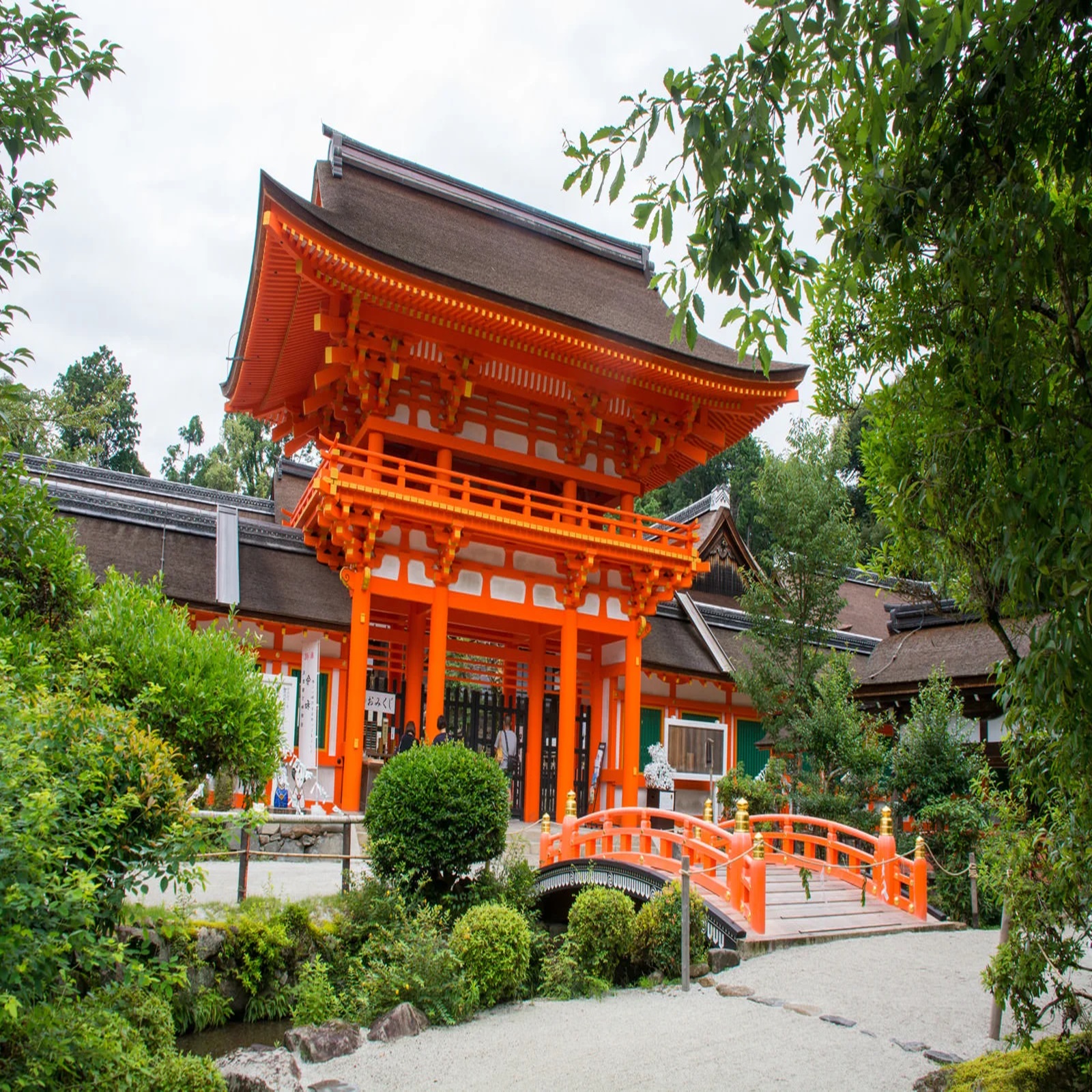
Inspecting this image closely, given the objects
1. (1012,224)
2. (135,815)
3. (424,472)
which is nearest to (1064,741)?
(1012,224)

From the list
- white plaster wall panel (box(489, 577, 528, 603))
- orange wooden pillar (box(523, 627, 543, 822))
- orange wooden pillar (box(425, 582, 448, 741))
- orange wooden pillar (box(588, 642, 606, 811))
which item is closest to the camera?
orange wooden pillar (box(425, 582, 448, 741))

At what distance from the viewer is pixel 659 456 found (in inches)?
669

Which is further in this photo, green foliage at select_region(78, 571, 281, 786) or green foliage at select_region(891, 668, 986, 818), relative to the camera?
green foliage at select_region(891, 668, 986, 818)

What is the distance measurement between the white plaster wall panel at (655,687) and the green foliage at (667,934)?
883 cm

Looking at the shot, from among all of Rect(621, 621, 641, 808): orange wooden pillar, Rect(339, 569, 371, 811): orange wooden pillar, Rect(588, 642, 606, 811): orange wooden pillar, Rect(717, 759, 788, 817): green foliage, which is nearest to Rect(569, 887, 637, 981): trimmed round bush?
Rect(339, 569, 371, 811): orange wooden pillar

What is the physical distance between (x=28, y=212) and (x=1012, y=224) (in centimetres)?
537

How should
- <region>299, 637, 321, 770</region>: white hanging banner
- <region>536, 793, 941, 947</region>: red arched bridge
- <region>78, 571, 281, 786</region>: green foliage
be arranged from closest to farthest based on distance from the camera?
1. <region>78, 571, 281, 786</region>: green foliage
2. <region>536, 793, 941, 947</region>: red arched bridge
3. <region>299, 637, 321, 770</region>: white hanging banner

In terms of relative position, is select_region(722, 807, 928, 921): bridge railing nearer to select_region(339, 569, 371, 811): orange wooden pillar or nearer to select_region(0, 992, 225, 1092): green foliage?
select_region(339, 569, 371, 811): orange wooden pillar

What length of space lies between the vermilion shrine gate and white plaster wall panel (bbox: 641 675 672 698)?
3.47 ft

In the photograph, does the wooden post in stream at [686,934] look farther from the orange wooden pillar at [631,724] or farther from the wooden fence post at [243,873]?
the orange wooden pillar at [631,724]

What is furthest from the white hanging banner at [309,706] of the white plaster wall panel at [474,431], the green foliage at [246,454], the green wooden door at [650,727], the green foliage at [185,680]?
the green foliage at [246,454]

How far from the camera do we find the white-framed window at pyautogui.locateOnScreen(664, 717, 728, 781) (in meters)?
17.6

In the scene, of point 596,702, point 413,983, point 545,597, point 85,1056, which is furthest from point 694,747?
point 85,1056

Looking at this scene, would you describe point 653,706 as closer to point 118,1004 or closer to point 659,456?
point 659,456
